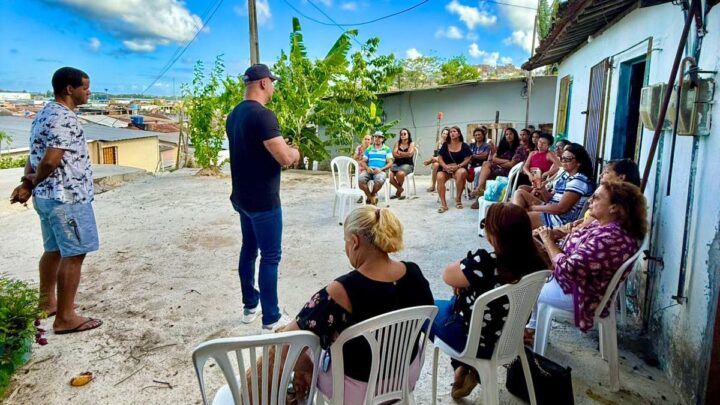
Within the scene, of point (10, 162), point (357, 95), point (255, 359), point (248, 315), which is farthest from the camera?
point (10, 162)

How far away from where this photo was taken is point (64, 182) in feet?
8.39

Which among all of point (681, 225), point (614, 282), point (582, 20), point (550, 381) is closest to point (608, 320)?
point (614, 282)

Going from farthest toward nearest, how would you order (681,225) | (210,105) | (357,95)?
1. (357,95)
2. (210,105)
3. (681,225)

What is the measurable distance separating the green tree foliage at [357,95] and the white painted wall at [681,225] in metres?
7.45

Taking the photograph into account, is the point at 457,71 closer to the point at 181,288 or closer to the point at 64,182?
the point at 181,288

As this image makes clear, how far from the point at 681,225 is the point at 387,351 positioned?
6.18 feet

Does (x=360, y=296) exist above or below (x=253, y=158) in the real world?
below

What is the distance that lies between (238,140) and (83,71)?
102 centimetres

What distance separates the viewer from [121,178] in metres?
8.41

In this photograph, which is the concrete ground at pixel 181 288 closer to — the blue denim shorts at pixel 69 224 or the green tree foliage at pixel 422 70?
the blue denim shorts at pixel 69 224

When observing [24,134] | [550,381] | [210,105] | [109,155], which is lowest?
[550,381]

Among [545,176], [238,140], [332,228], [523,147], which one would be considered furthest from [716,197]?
[523,147]

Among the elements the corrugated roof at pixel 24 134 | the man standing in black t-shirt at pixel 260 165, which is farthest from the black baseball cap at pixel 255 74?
the corrugated roof at pixel 24 134

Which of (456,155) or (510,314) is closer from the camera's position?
(510,314)
